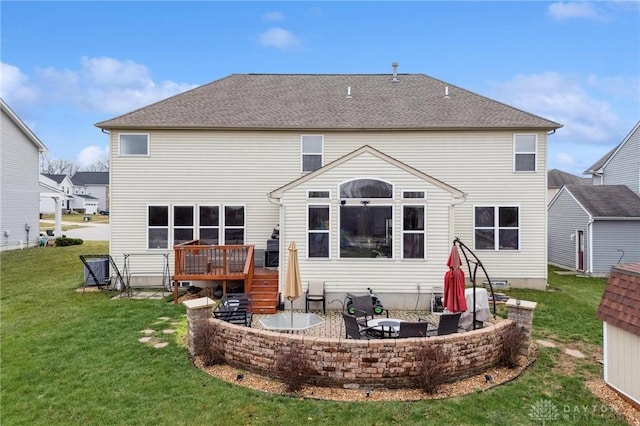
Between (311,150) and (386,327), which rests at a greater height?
(311,150)

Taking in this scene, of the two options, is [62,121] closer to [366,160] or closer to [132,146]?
[132,146]

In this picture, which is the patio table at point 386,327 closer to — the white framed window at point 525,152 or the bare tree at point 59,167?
the white framed window at point 525,152

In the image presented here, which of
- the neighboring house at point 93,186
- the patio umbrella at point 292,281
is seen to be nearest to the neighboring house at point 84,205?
the neighboring house at point 93,186

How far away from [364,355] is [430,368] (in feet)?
3.70

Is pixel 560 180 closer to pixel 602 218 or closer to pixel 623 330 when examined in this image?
pixel 602 218

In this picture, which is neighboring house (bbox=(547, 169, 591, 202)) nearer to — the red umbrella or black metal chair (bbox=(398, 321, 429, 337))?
the red umbrella

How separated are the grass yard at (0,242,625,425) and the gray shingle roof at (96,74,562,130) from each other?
743cm

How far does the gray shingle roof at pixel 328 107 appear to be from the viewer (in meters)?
13.7

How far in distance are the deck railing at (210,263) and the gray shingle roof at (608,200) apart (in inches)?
669

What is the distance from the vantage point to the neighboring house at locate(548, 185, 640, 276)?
56.6ft

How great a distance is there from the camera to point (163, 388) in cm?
607

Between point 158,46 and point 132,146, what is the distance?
1020 cm

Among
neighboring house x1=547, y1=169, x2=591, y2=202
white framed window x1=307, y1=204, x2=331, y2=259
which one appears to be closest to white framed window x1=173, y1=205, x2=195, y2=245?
white framed window x1=307, y1=204, x2=331, y2=259

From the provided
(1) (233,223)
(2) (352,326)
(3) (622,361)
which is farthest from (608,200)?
(1) (233,223)
